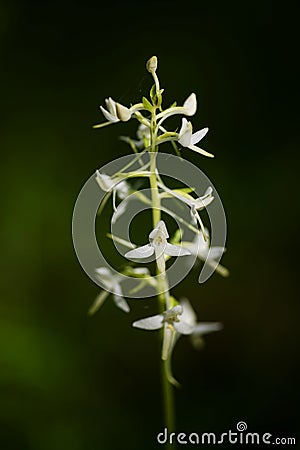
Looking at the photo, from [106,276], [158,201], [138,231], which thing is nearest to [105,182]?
[158,201]

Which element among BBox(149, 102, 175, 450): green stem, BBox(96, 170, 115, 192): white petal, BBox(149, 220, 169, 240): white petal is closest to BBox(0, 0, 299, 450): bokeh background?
BBox(149, 102, 175, 450): green stem

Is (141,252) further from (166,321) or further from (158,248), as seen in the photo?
(166,321)

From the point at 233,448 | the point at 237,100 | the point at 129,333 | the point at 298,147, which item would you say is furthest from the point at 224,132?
the point at 233,448

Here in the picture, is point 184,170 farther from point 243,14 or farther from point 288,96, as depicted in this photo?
point 243,14

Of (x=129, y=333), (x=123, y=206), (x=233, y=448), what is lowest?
(x=233, y=448)

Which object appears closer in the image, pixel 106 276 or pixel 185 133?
pixel 185 133
